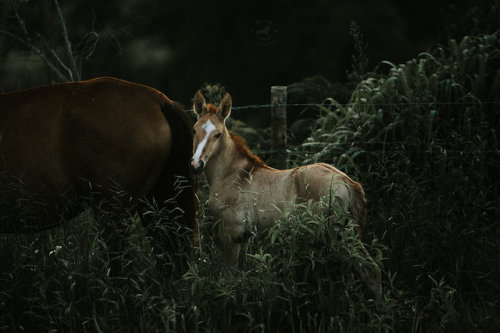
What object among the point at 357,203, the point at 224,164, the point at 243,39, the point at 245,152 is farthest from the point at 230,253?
the point at 243,39

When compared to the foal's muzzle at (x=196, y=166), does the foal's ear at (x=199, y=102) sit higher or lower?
higher

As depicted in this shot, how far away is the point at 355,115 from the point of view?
24.5ft

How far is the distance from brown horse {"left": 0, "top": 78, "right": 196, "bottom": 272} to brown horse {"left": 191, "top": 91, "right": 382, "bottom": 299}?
13.0 inches

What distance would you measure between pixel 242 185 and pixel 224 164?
27 centimetres

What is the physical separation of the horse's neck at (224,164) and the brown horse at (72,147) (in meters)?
0.37

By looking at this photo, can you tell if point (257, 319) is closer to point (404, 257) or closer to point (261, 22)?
point (404, 257)

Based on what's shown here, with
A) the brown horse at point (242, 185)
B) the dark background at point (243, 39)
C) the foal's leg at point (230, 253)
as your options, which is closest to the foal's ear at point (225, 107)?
the brown horse at point (242, 185)

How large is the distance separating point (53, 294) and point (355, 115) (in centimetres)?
434

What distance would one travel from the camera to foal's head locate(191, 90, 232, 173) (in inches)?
196

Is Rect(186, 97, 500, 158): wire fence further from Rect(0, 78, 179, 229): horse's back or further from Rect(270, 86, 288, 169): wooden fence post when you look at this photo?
Rect(0, 78, 179, 229): horse's back

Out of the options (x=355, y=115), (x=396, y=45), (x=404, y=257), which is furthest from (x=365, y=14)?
(x=404, y=257)

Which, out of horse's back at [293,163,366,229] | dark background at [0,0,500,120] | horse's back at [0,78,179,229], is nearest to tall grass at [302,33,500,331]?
horse's back at [293,163,366,229]

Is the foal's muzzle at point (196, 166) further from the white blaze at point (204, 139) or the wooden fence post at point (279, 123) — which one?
Answer: the wooden fence post at point (279, 123)

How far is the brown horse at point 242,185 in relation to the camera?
4.81 m
